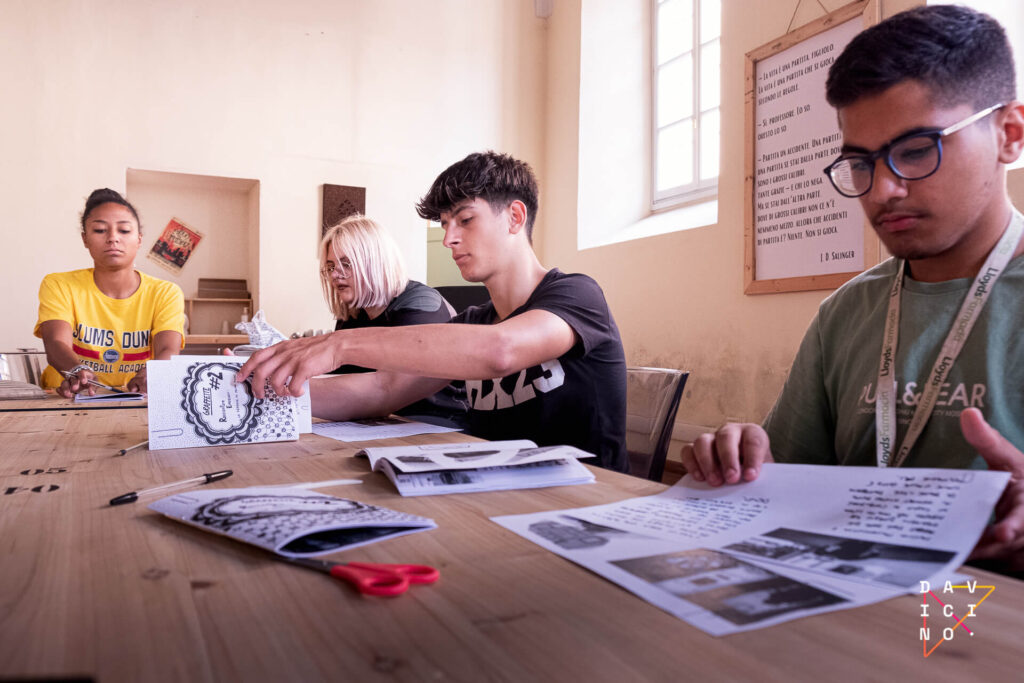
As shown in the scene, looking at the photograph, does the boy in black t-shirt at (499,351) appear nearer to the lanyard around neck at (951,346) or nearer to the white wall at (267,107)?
the lanyard around neck at (951,346)

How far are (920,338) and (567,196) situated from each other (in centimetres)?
440

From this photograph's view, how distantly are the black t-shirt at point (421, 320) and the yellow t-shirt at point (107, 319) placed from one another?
2.63ft

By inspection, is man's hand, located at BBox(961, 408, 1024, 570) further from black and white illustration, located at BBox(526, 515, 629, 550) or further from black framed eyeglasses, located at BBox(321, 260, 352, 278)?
black framed eyeglasses, located at BBox(321, 260, 352, 278)

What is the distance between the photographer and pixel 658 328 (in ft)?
14.2

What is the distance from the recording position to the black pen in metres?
0.77

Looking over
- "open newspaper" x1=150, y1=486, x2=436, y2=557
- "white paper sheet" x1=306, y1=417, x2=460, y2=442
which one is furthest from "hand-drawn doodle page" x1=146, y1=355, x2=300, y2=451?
"open newspaper" x1=150, y1=486, x2=436, y2=557

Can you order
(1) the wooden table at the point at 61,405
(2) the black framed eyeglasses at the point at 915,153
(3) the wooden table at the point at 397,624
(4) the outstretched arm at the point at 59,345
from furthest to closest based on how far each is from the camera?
(4) the outstretched arm at the point at 59,345 → (1) the wooden table at the point at 61,405 → (2) the black framed eyeglasses at the point at 915,153 → (3) the wooden table at the point at 397,624

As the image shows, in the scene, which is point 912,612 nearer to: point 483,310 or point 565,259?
point 483,310

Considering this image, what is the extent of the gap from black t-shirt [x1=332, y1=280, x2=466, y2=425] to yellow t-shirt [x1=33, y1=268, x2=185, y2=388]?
80cm

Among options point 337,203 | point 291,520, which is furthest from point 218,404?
point 337,203

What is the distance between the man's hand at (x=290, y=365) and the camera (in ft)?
3.86

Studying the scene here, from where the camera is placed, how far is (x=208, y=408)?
47.4 inches

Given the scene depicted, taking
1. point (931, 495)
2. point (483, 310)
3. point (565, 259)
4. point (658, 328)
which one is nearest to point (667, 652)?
point (931, 495)

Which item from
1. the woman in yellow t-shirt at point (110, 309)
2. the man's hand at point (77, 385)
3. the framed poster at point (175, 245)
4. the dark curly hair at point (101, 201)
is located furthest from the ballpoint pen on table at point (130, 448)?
the framed poster at point (175, 245)
